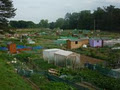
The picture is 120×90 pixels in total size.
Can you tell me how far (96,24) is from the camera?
248 ft

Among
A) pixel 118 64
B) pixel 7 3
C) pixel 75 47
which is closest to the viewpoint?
pixel 118 64

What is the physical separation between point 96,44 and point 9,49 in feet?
49.5

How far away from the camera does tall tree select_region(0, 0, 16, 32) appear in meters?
26.0

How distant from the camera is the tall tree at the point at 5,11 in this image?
2595 centimetres

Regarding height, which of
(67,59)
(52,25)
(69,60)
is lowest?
(69,60)

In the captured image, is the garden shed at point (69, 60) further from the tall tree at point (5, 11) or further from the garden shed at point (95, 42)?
the garden shed at point (95, 42)

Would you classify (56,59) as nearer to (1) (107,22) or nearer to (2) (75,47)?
(2) (75,47)

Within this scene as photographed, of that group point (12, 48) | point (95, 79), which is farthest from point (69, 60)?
point (12, 48)

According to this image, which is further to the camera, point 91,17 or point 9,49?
point 91,17

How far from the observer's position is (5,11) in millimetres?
26297

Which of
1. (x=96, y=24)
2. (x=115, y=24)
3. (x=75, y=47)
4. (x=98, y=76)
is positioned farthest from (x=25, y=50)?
(x=96, y=24)

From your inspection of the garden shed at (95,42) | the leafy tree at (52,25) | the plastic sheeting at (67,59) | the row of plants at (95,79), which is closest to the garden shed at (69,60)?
the plastic sheeting at (67,59)

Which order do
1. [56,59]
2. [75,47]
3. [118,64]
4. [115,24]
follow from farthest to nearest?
[115,24] → [75,47] → [56,59] → [118,64]

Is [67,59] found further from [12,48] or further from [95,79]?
[12,48]
